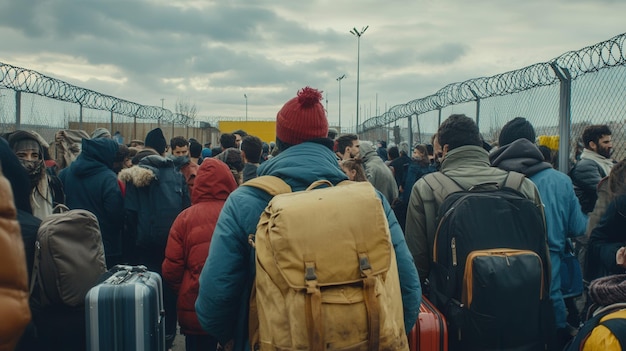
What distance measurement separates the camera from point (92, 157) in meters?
5.13

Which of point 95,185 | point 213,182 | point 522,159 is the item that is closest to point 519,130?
point 522,159

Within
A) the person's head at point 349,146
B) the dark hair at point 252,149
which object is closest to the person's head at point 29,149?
the dark hair at point 252,149

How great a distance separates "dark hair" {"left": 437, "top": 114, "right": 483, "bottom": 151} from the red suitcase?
122cm

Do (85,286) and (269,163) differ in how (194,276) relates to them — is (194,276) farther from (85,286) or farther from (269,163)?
(269,163)

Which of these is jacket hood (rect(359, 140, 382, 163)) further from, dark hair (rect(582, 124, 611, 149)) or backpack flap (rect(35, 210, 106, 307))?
backpack flap (rect(35, 210, 106, 307))

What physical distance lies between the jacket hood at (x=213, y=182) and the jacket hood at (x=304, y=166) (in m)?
1.57

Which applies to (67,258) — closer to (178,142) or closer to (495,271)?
(495,271)

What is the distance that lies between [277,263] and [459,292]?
5.21ft

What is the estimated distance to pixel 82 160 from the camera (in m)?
5.12

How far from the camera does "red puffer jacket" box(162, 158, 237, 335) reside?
4062 millimetres

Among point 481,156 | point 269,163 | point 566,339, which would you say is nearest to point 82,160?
point 269,163

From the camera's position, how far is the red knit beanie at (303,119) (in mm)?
2625

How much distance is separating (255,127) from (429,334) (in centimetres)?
3242

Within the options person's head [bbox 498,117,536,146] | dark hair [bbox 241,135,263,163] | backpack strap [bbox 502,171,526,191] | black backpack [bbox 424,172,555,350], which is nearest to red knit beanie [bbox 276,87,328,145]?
black backpack [bbox 424,172,555,350]
